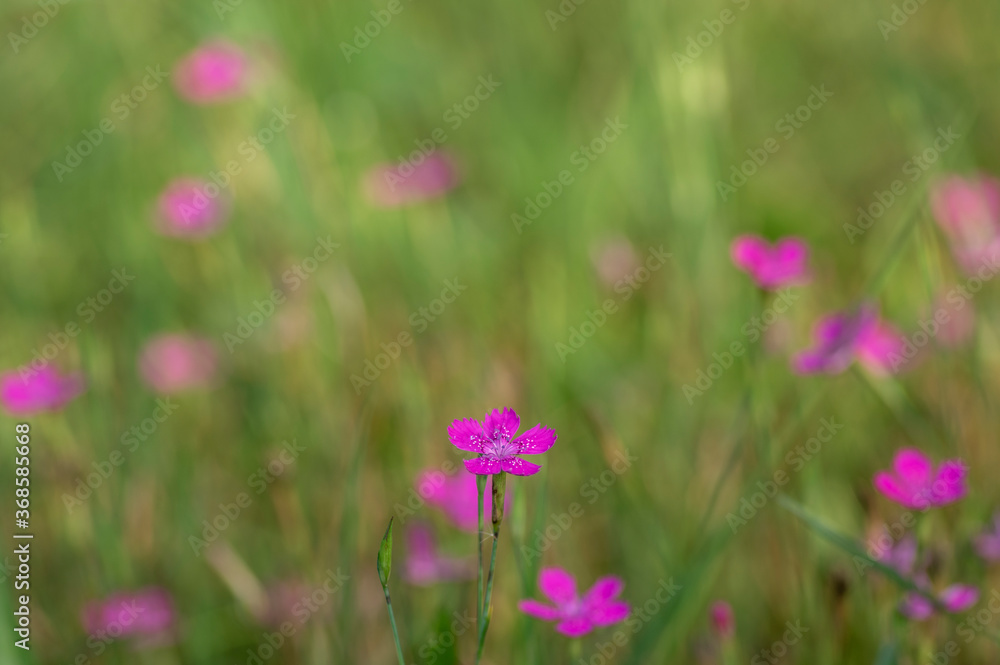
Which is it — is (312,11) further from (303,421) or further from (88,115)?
(303,421)

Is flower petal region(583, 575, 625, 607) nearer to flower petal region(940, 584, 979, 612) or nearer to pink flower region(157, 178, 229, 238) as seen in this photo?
flower petal region(940, 584, 979, 612)

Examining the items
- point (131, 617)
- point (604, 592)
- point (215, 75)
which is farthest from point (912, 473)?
point (215, 75)

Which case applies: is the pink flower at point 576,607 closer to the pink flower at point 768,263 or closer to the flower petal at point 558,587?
the flower petal at point 558,587

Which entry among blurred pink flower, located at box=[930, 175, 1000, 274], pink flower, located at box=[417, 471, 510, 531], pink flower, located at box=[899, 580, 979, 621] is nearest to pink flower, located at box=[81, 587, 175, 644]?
pink flower, located at box=[417, 471, 510, 531]

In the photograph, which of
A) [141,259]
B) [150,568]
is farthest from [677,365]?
[141,259]

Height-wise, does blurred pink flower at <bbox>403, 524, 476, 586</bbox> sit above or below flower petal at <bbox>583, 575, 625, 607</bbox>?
below

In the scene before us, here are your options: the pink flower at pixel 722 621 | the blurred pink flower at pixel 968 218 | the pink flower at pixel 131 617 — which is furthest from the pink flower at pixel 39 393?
the blurred pink flower at pixel 968 218
